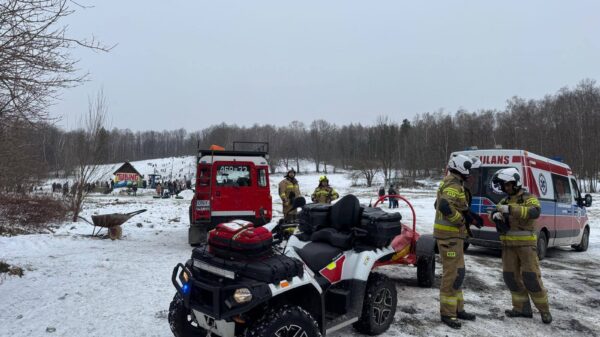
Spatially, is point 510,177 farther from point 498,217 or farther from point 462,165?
point 462,165

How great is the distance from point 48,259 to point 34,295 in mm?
2636

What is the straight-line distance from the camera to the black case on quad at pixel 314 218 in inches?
187

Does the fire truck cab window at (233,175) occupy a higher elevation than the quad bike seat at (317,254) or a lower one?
higher

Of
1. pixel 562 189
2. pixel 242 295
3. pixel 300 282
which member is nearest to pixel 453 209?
pixel 300 282

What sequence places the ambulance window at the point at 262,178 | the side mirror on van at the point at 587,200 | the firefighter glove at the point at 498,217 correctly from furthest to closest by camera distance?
1. the side mirror on van at the point at 587,200
2. the ambulance window at the point at 262,178
3. the firefighter glove at the point at 498,217

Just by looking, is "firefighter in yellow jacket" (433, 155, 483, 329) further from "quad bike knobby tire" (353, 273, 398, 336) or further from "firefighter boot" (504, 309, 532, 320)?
"quad bike knobby tire" (353, 273, 398, 336)

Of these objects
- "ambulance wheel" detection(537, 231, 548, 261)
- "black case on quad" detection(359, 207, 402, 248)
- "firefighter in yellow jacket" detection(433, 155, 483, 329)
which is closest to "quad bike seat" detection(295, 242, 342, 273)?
"black case on quad" detection(359, 207, 402, 248)

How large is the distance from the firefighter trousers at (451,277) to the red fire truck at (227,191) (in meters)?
5.95

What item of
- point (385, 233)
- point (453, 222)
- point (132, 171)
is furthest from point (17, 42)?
point (132, 171)

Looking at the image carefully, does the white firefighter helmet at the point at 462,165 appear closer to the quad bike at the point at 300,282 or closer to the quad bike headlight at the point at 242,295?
the quad bike at the point at 300,282

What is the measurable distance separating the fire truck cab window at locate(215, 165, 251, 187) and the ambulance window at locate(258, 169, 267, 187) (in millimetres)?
287

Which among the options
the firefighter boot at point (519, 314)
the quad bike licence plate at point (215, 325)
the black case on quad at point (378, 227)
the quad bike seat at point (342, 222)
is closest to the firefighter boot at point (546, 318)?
the firefighter boot at point (519, 314)

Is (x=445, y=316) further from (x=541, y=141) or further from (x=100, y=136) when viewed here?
(x=541, y=141)

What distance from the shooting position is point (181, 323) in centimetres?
369
